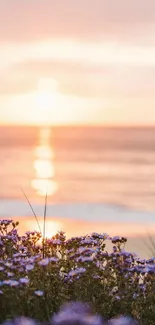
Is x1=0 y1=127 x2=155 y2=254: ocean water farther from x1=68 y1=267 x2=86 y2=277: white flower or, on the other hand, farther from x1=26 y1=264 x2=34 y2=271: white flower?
x1=26 y1=264 x2=34 y2=271: white flower

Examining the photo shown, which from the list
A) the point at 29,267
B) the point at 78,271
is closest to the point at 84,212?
the point at 78,271

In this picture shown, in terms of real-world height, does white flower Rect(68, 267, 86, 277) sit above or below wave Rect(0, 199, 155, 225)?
below

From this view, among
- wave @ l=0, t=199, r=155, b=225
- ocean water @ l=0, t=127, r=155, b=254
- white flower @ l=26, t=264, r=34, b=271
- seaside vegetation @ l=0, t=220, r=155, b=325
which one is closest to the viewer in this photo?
white flower @ l=26, t=264, r=34, b=271

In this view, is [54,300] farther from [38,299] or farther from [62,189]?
[62,189]

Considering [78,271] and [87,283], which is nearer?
[78,271]

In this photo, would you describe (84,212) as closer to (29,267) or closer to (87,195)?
(87,195)

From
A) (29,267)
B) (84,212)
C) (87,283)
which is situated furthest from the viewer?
(84,212)

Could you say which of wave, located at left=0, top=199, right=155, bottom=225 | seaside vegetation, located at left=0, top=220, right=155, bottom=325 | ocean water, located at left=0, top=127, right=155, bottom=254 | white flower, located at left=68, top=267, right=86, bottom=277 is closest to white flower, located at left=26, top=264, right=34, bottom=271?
seaside vegetation, located at left=0, top=220, right=155, bottom=325

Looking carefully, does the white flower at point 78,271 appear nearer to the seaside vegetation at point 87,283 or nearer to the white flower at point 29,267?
the seaside vegetation at point 87,283

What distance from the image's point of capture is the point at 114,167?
3288 centimetres

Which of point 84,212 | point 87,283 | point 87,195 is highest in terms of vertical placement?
point 87,195

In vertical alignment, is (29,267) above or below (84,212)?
below

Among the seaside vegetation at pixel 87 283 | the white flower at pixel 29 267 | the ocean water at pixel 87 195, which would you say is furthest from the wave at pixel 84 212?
the white flower at pixel 29 267

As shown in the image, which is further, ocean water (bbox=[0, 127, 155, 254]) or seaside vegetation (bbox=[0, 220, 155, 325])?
ocean water (bbox=[0, 127, 155, 254])
